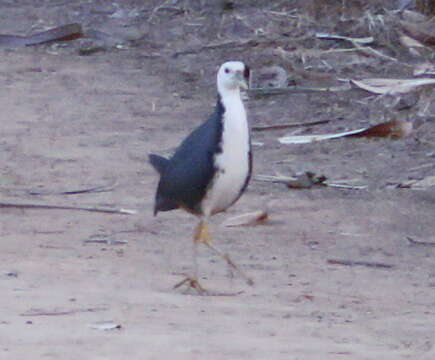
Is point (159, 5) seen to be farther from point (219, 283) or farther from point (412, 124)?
point (219, 283)

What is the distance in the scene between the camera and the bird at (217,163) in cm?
659

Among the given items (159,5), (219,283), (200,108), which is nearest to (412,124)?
(200,108)

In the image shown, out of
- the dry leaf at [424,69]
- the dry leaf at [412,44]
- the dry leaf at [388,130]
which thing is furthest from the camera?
the dry leaf at [412,44]

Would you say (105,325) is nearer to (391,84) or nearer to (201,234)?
(201,234)

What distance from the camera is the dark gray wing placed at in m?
6.62

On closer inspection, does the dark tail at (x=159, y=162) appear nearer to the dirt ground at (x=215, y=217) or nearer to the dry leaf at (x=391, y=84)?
the dirt ground at (x=215, y=217)

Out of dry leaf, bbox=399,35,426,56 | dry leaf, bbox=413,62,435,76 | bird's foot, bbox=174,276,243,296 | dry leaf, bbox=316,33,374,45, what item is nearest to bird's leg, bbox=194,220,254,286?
bird's foot, bbox=174,276,243,296

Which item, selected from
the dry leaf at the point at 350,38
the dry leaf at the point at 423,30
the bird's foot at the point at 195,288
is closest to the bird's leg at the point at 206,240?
the bird's foot at the point at 195,288

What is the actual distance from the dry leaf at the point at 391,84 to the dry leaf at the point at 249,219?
3.38 m

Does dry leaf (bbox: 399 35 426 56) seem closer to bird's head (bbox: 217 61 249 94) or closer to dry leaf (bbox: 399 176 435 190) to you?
dry leaf (bbox: 399 176 435 190)

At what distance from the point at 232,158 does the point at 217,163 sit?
0.08 meters

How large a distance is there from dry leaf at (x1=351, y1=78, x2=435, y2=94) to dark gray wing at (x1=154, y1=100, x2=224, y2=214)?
4725 mm

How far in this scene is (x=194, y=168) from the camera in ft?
21.9

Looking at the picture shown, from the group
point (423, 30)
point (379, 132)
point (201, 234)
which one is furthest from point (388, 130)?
point (201, 234)
